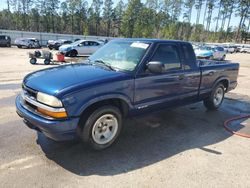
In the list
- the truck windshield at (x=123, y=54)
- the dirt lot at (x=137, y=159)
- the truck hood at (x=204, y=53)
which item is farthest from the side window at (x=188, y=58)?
the truck hood at (x=204, y=53)

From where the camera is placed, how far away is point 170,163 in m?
3.72

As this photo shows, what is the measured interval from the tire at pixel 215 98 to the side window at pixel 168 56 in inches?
73.3

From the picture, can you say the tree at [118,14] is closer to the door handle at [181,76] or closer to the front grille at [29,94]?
the door handle at [181,76]

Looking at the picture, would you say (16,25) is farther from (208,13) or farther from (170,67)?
(170,67)

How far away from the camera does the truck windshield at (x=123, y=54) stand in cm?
428

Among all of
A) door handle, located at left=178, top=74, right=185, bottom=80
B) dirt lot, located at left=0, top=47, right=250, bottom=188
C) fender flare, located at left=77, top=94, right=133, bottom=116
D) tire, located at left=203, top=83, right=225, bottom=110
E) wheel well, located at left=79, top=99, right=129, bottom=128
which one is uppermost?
door handle, located at left=178, top=74, right=185, bottom=80

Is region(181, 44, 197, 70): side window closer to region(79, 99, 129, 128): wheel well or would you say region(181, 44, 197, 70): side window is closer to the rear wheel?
region(79, 99, 129, 128): wheel well

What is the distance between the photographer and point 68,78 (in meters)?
3.68

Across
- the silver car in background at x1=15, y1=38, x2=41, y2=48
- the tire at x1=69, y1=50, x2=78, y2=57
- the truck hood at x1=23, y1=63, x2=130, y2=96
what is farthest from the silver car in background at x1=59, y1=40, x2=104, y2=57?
the truck hood at x1=23, y1=63, x2=130, y2=96

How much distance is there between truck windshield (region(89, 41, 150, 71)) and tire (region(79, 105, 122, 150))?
2.75ft

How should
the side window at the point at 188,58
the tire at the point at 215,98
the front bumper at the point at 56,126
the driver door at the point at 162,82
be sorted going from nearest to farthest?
1. the front bumper at the point at 56,126
2. the driver door at the point at 162,82
3. the side window at the point at 188,58
4. the tire at the point at 215,98

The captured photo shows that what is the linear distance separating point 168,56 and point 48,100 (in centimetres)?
255

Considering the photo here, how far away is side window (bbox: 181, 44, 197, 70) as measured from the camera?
5.13 m

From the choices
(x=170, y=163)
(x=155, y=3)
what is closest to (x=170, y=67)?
(x=170, y=163)
